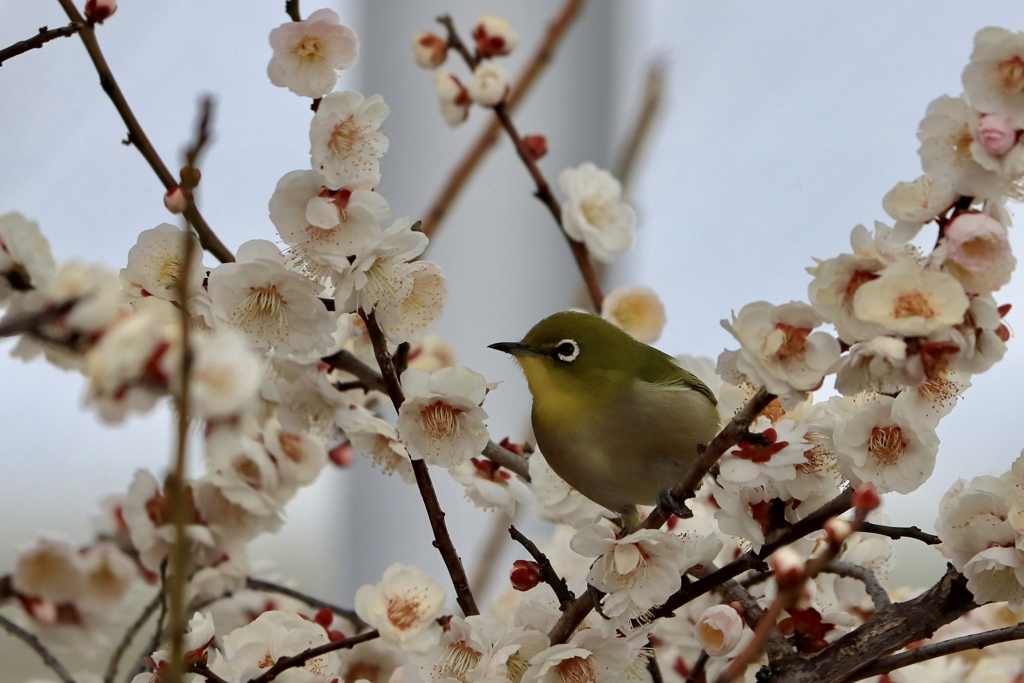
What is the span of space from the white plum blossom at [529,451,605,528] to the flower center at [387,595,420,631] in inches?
6.4

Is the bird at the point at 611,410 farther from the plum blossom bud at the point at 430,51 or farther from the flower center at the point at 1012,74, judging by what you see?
the flower center at the point at 1012,74

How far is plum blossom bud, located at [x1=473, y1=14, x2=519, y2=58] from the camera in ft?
3.46

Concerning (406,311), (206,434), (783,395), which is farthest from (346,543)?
(206,434)

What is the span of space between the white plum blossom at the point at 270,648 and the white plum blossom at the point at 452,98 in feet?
1.83

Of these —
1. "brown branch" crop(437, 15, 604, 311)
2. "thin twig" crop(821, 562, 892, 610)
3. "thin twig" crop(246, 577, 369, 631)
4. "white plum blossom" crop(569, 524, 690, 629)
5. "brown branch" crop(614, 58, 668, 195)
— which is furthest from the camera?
"brown branch" crop(614, 58, 668, 195)

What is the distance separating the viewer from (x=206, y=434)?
1.11ft

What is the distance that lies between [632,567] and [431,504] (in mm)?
131

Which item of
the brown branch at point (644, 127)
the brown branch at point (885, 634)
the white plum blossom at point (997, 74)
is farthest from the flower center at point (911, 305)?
the brown branch at point (644, 127)

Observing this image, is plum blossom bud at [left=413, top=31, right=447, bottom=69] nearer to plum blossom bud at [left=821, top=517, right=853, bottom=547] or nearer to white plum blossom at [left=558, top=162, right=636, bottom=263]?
white plum blossom at [left=558, top=162, right=636, bottom=263]

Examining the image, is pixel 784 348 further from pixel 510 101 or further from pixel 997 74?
pixel 510 101

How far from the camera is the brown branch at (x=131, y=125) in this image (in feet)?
2.25

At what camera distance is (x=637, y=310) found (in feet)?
3.28

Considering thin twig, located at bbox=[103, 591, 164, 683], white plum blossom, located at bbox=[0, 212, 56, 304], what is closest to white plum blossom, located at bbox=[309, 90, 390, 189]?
white plum blossom, located at bbox=[0, 212, 56, 304]

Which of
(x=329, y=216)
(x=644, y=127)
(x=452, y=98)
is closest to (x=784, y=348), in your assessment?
(x=329, y=216)
